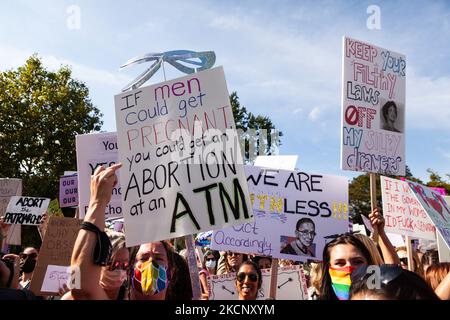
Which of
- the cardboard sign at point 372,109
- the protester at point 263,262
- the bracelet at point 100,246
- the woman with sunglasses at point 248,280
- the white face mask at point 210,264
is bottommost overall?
the white face mask at point 210,264

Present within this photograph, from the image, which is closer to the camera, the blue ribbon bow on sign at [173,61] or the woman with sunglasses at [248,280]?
the blue ribbon bow on sign at [173,61]

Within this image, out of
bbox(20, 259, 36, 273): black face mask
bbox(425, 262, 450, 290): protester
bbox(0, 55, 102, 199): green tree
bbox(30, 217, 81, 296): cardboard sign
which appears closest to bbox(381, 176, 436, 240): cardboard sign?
bbox(425, 262, 450, 290): protester

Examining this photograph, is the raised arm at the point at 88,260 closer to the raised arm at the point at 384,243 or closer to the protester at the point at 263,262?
the raised arm at the point at 384,243

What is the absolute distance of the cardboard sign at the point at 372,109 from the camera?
16.7 ft

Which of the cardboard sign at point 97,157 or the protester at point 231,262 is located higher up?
the cardboard sign at point 97,157

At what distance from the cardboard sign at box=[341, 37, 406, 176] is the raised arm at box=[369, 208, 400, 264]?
2.70 feet

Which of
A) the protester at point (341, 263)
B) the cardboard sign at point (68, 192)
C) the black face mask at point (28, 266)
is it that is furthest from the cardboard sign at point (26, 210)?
the protester at point (341, 263)

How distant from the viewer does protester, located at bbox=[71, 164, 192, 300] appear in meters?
2.06

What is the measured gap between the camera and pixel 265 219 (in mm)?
5043

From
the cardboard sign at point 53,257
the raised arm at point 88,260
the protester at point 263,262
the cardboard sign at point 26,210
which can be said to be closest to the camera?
the raised arm at point 88,260

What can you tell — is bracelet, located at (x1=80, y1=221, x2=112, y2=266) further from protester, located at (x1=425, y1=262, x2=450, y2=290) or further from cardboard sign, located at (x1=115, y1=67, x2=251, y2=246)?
protester, located at (x1=425, y1=262, x2=450, y2=290)

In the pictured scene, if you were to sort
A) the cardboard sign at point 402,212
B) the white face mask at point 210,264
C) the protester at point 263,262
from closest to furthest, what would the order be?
the cardboard sign at point 402,212, the protester at point 263,262, the white face mask at point 210,264

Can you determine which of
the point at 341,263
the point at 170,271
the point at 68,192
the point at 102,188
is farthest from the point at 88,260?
the point at 68,192

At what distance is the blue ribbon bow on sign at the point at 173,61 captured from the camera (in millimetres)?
3527
